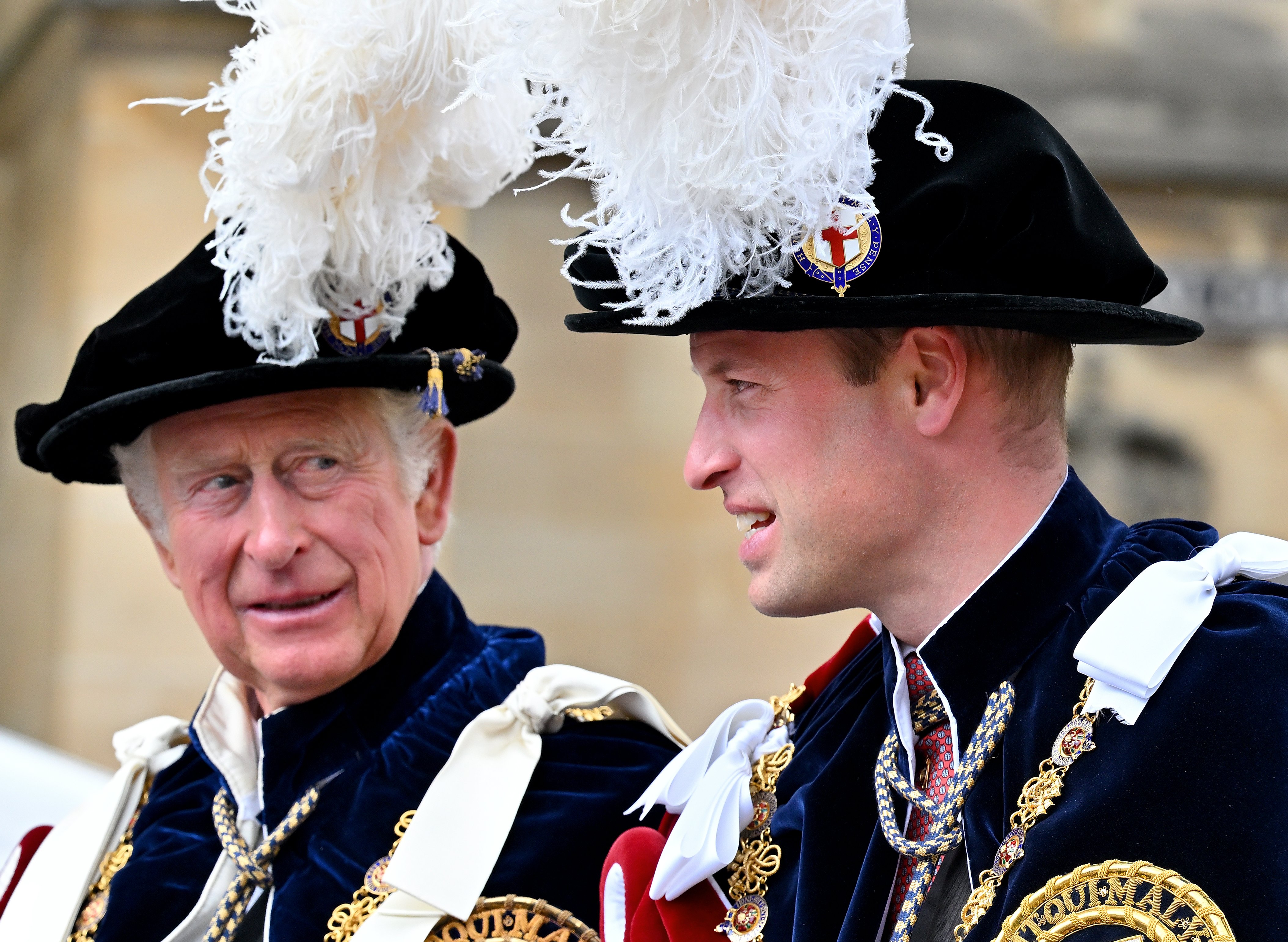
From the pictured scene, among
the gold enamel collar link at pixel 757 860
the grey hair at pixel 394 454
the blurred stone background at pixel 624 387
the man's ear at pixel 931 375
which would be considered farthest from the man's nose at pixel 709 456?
the blurred stone background at pixel 624 387

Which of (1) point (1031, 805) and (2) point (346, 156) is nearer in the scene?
(1) point (1031, 805)

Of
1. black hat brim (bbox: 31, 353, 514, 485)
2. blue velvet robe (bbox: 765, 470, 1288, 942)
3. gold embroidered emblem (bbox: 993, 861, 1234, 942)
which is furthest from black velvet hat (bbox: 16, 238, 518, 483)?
gold embroidered emblem (bbox: 993, 861, 1234, 942)

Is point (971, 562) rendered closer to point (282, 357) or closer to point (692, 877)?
point (692, 877)

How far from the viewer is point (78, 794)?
3605 millimetres

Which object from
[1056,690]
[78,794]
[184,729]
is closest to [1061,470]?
[1056,690]

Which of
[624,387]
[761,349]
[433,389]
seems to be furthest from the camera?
[624,387]

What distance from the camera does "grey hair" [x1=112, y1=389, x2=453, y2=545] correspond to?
109 inches

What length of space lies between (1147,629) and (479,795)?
1.26 meters

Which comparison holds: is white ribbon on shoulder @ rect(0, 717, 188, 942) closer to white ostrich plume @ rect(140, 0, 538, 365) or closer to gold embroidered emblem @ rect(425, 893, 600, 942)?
gold embroidered emblem @ rect(425, 893, 600, 942)

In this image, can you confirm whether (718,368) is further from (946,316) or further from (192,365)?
(192,365)

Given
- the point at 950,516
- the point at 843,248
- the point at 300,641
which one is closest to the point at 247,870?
the point at 300,641

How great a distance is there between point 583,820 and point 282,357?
0.99 metres

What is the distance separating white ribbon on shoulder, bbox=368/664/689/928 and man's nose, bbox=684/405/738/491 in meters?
0.74

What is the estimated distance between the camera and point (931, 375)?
6.05ft
